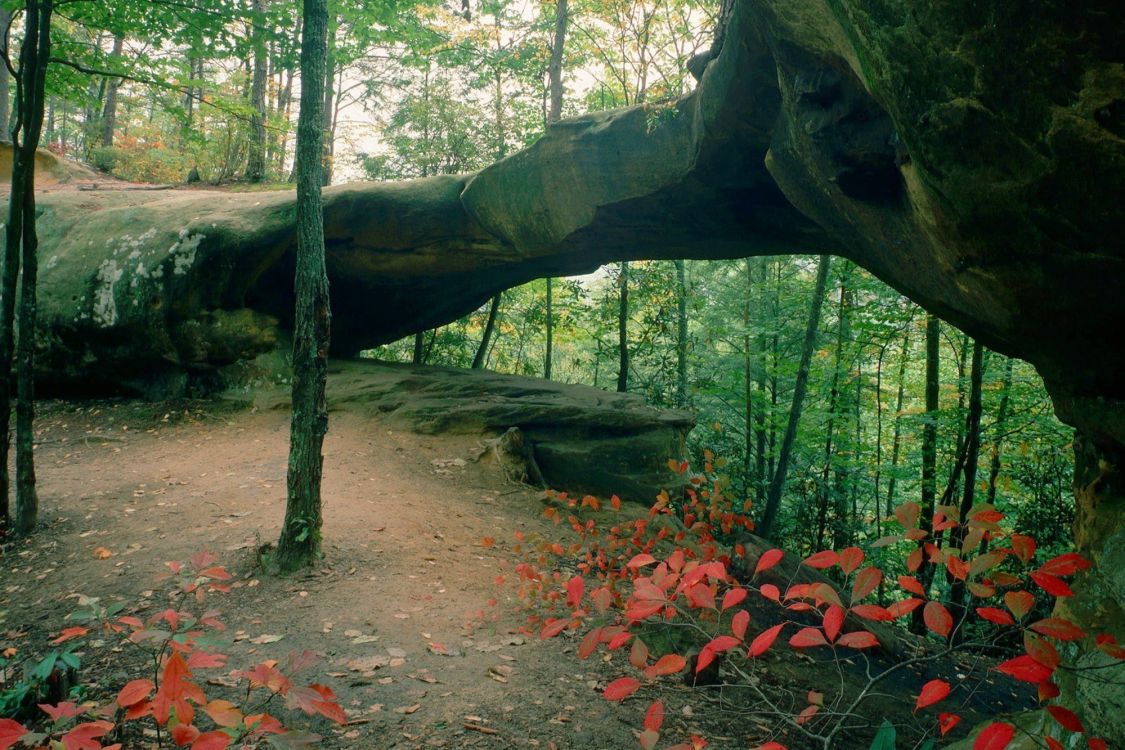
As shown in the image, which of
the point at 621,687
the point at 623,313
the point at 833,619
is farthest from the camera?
the point at 623,313

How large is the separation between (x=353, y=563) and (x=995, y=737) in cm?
500

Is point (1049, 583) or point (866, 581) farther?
point (866, 581)

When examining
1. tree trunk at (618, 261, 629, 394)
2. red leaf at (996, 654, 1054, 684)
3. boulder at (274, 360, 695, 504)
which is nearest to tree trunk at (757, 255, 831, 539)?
boulder at (274, 360, 695, 504)

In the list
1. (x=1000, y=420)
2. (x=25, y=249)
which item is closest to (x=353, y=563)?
(x=25, y=249)

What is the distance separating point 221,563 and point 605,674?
3445 millimetres

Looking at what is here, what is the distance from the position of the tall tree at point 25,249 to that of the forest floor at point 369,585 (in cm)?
75

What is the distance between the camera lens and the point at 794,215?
7977 mm

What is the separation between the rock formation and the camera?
251 centimetres

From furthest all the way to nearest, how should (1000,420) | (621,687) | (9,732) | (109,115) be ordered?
(109,115), (1000,420), (621,687), (9,732)

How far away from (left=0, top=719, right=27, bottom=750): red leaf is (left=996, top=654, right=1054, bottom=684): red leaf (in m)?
2.82

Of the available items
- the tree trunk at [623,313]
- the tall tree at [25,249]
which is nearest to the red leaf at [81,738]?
the tall tree at [25,249]

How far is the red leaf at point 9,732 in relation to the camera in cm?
176

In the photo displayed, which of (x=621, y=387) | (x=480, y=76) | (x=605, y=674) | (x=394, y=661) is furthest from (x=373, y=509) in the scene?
(x=480, y=76)

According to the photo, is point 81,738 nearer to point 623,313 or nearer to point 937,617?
point 937,617
